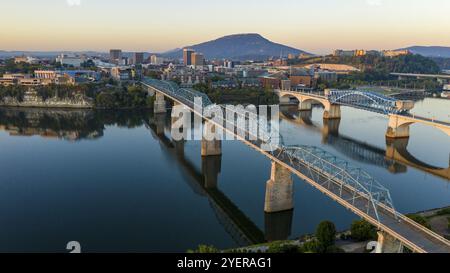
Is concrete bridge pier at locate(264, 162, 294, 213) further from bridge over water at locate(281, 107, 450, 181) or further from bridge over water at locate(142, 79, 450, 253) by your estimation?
bridge over water at locate(281, 107, 450, 181)

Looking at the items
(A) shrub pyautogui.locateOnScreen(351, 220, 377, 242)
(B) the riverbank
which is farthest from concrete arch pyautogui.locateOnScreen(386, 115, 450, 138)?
(A) shrub pyautogui.locateOnScreen(351, 220, 377, 242)

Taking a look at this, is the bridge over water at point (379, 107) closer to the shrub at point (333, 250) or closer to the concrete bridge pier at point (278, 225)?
the concrete bridge pier at point (278, 225)

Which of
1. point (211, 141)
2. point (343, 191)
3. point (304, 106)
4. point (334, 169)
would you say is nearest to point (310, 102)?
point (304, 106)

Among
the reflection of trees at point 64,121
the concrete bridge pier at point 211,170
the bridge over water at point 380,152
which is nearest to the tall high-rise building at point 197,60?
the reflection of trees at point 64,121

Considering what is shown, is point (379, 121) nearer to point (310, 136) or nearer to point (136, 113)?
point (310, 136)

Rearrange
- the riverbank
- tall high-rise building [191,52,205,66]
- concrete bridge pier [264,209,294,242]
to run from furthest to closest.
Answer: tall high-rise building [191,52,205,66]
concrete bridge pier [264,209,294,242]
the riverbank
